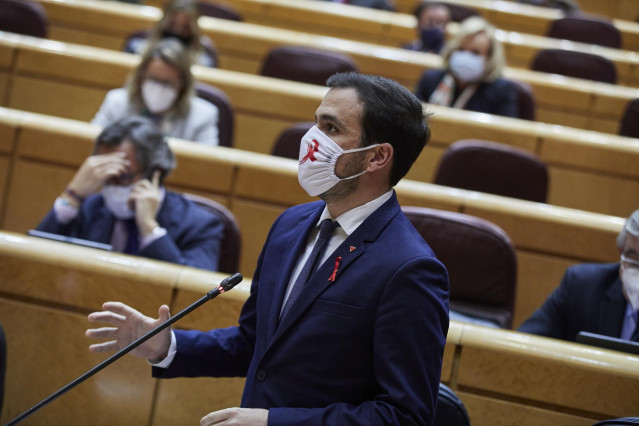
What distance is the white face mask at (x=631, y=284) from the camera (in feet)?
3.05

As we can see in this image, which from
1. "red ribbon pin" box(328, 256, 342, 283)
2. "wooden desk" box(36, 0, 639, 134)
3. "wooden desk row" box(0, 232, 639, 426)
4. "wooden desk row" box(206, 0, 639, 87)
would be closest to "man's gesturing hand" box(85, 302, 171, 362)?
"red ribbon pin" box(328, 256, 342, 283)

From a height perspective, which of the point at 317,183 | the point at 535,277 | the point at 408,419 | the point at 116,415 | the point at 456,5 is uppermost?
the point at 456,5

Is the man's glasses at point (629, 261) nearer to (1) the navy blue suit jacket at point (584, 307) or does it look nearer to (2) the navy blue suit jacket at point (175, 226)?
(1) the navy blue suit jacket at point (584, 307)

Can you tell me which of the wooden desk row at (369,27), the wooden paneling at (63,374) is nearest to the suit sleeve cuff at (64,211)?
the wooden paneling at (63,374)

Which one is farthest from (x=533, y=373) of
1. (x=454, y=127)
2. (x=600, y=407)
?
(x=454, y=127)

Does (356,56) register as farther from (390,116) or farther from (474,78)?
(390,116)

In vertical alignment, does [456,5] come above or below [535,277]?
above

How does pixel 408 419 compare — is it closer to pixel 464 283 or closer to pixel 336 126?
pixel 336 126

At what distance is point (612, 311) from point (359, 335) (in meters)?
0.56

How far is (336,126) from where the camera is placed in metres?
0.54

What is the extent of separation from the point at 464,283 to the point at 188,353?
57 centimetres

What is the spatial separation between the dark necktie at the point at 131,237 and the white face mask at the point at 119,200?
0.01 metres

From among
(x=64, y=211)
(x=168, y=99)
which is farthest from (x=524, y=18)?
(x=64, y=211)

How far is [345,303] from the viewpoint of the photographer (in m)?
0.50
